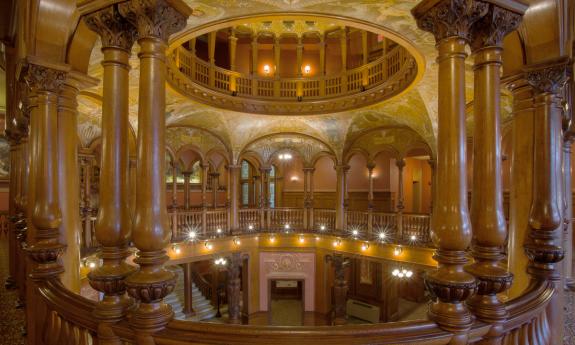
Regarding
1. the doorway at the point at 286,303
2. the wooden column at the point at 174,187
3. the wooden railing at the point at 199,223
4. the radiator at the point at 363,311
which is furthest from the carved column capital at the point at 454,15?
the radiator at the point at 363,311

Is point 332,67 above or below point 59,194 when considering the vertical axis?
above

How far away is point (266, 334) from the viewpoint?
2.17 metres

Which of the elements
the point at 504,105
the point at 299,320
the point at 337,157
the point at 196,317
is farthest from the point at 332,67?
the point at 196,317

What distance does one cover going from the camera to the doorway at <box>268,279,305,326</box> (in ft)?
45.0

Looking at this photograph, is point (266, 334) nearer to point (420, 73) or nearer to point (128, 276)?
point (128, 276)

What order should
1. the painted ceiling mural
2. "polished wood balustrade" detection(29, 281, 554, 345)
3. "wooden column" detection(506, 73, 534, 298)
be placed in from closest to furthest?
1. "polished wood balustrade" detection(29, 281, 554, 345)
2. "wooden column" detection(506, 73, 534, 298)
3. the painted ceiling mural

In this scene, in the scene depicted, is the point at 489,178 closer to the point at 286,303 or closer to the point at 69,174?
the point at 69,174

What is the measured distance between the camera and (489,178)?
8.78ft

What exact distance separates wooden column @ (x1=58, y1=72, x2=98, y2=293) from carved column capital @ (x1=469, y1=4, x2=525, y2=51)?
4711mm

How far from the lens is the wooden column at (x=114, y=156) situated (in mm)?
2617

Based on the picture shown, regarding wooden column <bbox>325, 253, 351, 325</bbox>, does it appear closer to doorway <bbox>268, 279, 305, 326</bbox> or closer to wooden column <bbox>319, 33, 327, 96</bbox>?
doorway <bbox>268, 279, 305, 326</bbox>

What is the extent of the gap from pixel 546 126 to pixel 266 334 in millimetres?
3897

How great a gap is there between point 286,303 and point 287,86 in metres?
10.2

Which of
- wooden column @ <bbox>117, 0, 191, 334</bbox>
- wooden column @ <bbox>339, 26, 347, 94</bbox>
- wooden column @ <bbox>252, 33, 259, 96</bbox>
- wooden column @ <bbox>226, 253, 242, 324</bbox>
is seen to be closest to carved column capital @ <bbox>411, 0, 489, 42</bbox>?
wooden column @ <bbox>117, 0, 191, 334</bbox>
